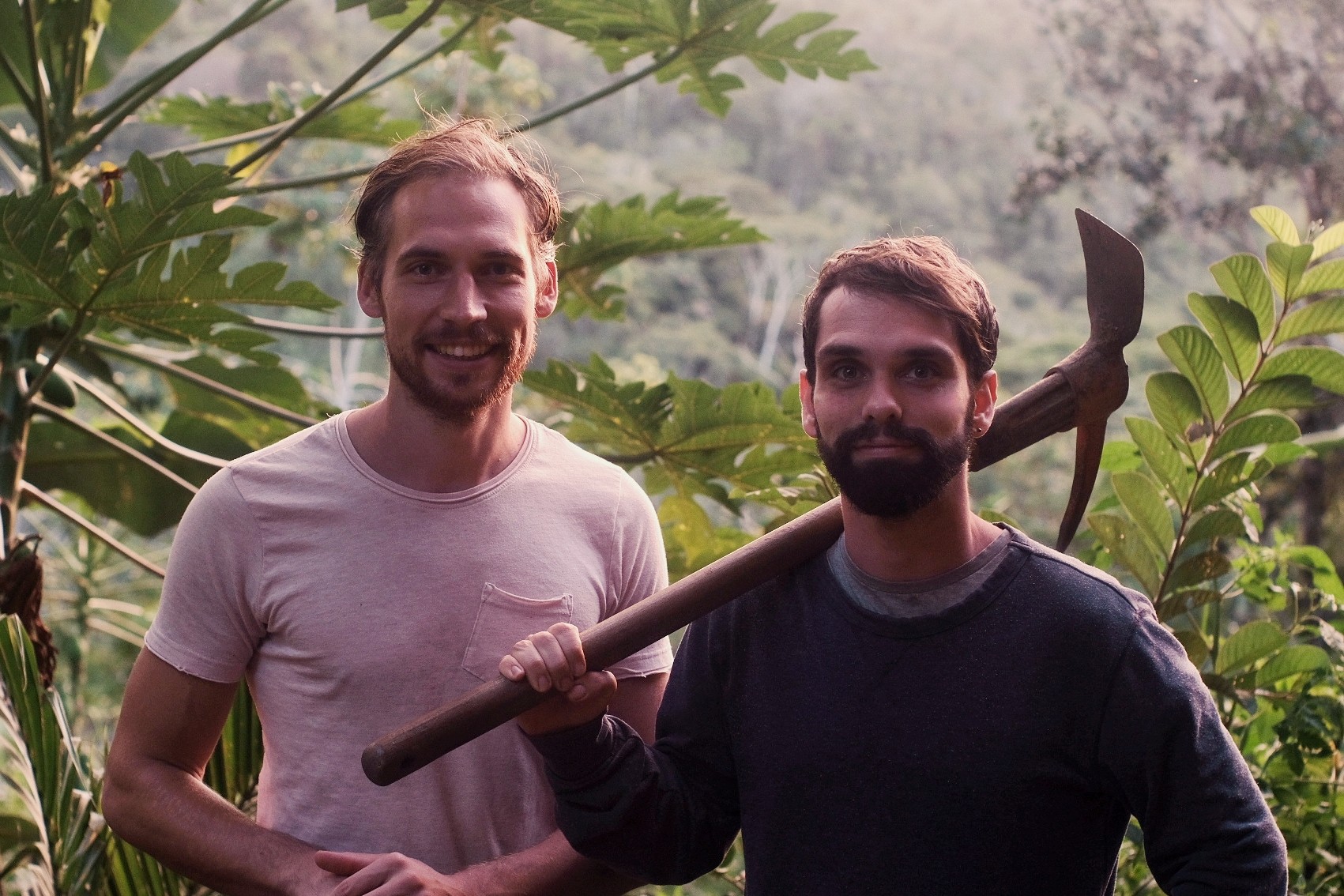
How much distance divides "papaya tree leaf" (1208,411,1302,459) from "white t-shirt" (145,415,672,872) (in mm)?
866

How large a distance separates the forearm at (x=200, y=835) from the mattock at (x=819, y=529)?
216mm

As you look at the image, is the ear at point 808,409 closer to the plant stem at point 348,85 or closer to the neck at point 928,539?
the neck at point 928,539

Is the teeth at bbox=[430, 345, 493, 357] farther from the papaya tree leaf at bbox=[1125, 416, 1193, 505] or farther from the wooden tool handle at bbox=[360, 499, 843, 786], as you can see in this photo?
the papaya tree leaf at bbox=[1125, 416, 1193, 505]

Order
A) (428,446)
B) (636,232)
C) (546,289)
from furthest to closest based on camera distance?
(636,232), (546,289), (428,446)

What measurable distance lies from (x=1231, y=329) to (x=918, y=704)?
2.67 feet

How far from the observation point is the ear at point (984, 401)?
1.23m

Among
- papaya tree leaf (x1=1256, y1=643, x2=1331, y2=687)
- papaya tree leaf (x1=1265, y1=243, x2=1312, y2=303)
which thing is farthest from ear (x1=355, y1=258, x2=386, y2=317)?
papaya tree leaf (x1=1256, y1=643, x2=1331, y2=687)

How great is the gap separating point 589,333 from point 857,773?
17836mm

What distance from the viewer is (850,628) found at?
4.02 ft

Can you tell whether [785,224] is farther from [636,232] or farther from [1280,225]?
[1280,225]

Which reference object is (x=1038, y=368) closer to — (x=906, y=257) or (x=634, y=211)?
(x=634, y=211)

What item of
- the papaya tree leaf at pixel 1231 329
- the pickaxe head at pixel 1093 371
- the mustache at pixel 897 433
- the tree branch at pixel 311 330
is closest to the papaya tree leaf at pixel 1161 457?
the papaya tree leaf at pixel 1231 329

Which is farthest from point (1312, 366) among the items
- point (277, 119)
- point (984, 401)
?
point (277, 119)

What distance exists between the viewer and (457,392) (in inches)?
54.2
